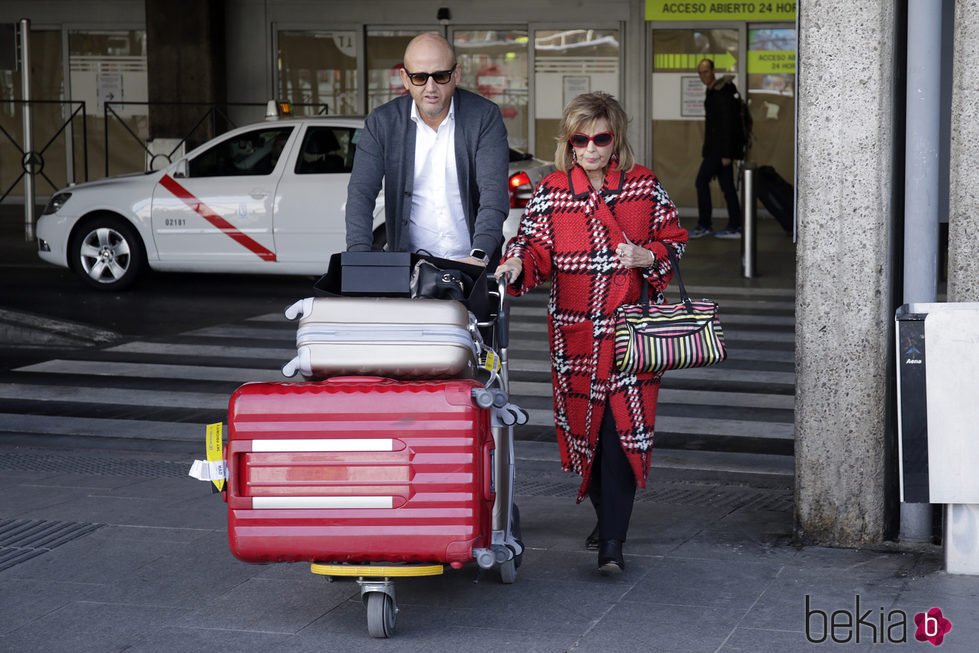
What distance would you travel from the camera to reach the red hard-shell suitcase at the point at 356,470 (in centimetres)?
394

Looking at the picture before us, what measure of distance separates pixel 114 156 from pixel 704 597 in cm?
1872

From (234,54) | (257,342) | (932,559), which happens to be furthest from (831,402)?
(234,54)

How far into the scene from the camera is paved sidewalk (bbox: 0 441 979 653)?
4.17 meters

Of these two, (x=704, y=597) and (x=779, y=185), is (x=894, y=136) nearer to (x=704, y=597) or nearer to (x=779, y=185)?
(x=704, y=597)

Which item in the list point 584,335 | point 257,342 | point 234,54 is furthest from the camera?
→ point 234,54

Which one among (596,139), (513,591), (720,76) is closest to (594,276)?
(596,139)

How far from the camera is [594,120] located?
188 inches

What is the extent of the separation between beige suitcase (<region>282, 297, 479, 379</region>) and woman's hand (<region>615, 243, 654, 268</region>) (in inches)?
30.6

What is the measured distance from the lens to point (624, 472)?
4918mm

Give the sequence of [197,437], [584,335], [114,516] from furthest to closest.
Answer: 1. [197,437]
2. [114,516]
3. [584,335]

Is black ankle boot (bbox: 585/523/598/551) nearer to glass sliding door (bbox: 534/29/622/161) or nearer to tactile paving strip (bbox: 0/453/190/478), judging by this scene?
tactile paving strip (bbox: 0/453/190/478)

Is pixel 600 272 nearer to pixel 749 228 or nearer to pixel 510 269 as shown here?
pixel 510 269

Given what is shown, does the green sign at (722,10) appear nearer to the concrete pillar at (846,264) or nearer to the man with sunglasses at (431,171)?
the concrete pillar at (846,264)

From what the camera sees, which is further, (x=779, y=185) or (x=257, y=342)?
(x=779, y=185)
